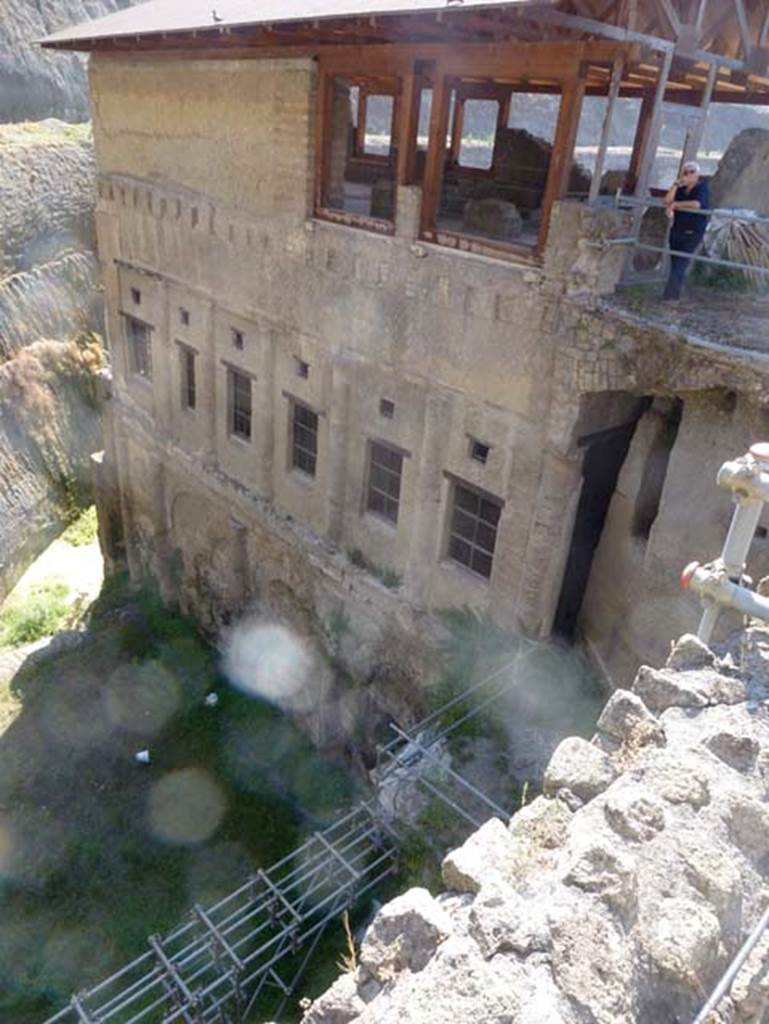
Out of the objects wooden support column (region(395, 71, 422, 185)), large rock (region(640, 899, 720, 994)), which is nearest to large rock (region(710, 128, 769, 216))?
wooden support column (region(395, 71, 422, 185))

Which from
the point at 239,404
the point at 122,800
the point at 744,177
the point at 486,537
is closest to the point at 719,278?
the point at 744,177

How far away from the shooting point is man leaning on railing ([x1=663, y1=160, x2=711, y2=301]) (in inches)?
372

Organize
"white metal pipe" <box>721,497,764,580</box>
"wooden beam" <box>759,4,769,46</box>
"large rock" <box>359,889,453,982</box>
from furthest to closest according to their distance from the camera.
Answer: "wooden beam" <box>759,4,769,46</box>
"white metal pipe" <box>721,497,764,580</box>
"large rock" <box>359,889,453,982</box>

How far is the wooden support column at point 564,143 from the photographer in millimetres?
8922

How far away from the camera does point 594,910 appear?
12.6ft

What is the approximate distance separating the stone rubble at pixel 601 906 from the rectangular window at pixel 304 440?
960cm

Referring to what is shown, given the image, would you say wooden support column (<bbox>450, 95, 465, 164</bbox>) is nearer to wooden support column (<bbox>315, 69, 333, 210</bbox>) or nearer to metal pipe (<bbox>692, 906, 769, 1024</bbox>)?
wooden support column (<bbox>315, 69, 333, 210</bbox>)

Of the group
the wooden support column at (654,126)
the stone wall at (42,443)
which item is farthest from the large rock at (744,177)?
the stone wall at (42,443)

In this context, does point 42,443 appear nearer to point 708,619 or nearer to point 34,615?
point 34,615

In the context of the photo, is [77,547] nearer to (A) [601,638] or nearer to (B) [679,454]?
(A) [601,638]

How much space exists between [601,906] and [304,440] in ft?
36.8

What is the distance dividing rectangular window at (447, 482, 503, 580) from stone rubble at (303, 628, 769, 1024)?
6.35 m

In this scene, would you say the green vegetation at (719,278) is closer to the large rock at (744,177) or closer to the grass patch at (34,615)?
the large rock at (744,177)

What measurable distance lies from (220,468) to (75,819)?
6831 millimetres
